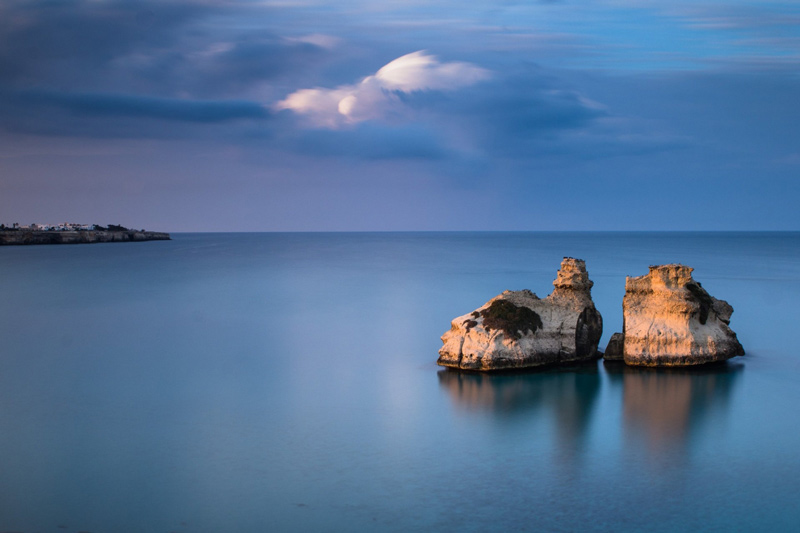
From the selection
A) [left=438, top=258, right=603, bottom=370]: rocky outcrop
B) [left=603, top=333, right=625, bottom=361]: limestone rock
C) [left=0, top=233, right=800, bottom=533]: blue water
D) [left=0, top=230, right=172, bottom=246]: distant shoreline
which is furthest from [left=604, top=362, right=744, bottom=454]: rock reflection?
[left=0, top=230, right=172, bottom=246]: distant shoreline

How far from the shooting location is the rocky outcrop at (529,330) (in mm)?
24188

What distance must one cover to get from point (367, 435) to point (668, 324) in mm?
11682

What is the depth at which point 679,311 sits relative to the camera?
81.1 ft

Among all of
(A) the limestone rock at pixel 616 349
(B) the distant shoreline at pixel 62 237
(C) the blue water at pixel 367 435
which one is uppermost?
(B) the distant shoreline at pixel 62 237

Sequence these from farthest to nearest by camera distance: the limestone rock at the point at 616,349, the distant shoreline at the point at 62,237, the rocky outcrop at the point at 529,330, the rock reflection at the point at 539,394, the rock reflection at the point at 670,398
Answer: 1. the distant shoreline at the point at 62,237
2. the limestone rock at the point at 616,349
3. the rocky outcrop at the point at 529,330
4. the rock reflection at the point at 539,394
5. the rock reflection at the point at 670,398

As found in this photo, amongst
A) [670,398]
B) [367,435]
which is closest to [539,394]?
[670,398]

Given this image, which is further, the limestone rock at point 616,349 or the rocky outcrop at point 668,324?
the limestone rock at point 616,349

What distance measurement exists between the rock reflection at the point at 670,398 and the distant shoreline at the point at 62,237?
138338 millimetres

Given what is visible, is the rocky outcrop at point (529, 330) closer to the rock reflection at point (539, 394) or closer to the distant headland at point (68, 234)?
the rock reflection at point (539, 394)

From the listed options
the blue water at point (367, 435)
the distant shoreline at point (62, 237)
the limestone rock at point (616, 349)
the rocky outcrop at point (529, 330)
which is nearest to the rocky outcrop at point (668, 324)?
the limestone rock at point (616, 349)

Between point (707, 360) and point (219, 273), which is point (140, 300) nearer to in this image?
point (219, 273)

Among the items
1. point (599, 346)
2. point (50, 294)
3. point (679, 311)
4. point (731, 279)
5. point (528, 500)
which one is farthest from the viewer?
point (731, 279)

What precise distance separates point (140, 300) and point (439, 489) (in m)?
37.5

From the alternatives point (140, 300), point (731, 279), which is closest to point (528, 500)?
point (140, 300)
